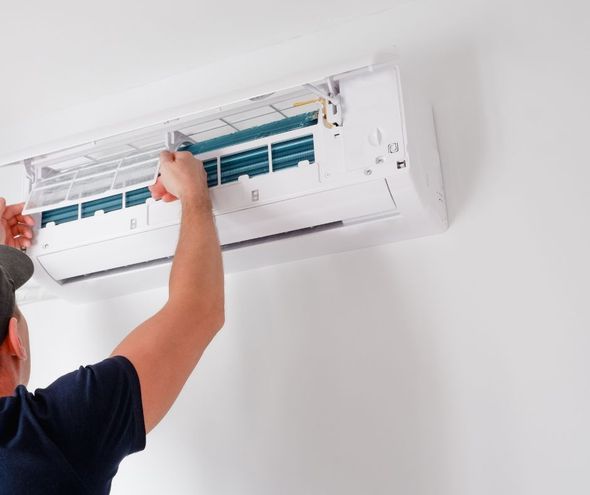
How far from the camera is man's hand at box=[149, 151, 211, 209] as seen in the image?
1253mm

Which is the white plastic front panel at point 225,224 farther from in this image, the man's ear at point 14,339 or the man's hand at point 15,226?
the man's ear at point 14,339

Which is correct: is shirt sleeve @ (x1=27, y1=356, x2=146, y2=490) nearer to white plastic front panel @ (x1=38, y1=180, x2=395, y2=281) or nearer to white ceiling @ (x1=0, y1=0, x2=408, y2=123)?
white plastic front panel @ (x1=38, y1=180, x2=395, y2=281)

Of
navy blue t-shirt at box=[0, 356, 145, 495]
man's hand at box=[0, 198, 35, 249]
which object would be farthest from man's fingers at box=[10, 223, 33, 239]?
navy blue t-shirt at box=[0, 356, 145, 495]

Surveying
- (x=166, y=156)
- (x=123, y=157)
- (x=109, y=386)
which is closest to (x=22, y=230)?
(x=123, y=157)

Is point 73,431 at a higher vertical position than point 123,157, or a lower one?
lower

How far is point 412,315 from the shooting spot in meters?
1.32

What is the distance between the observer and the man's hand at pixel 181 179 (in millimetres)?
1253

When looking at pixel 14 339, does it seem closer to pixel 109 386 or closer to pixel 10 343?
pixel 10 343

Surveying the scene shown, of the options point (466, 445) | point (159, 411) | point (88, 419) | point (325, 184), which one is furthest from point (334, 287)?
point (88, 419)

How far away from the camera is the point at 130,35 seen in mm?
1559

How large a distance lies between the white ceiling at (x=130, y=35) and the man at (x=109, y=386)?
1.38 feet

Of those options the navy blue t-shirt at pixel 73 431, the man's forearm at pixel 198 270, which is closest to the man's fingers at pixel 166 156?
the man's forearm at pixel 198 270

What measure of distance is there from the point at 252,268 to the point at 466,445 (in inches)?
21.2

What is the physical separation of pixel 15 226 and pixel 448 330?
34.1 inches
